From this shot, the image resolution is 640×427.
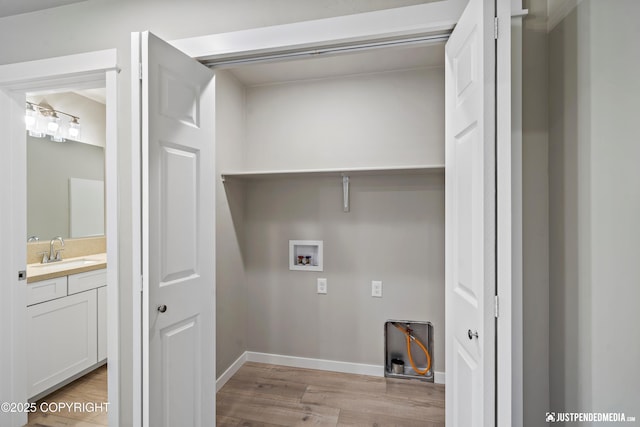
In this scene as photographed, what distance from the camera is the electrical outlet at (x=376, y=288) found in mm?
2629

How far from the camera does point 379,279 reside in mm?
2639

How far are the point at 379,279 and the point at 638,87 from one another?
2.05 metres

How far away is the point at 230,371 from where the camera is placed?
103 inches

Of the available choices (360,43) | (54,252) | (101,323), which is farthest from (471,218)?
(54,252)

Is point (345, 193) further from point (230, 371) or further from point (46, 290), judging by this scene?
point (46, 290)

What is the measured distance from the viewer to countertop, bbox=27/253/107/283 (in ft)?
7.23

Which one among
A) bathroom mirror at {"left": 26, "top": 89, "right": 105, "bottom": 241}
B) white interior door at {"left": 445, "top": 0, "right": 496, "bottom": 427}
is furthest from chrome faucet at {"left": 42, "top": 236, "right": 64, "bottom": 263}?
white interior door at {"left": 445, "top": 0, "right": 496, "bottom": 427}

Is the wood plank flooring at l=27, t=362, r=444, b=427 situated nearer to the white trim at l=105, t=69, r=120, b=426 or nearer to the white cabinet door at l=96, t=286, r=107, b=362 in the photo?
the white cabinet door at l=96, t=286, r=107, b=362

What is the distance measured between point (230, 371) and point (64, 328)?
4.18 feet

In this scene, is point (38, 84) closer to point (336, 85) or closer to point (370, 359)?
point (336, 85)

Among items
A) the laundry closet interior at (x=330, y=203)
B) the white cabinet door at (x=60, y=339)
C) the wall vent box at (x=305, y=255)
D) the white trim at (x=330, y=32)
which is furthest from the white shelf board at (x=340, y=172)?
the white cabinet door at (x=60, y=339)

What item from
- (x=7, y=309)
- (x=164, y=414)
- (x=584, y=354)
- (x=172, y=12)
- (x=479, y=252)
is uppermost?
(x=172, y=12)

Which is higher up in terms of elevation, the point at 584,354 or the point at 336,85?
the point at 336,85

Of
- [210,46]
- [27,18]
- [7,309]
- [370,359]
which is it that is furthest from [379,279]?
[27,18]
